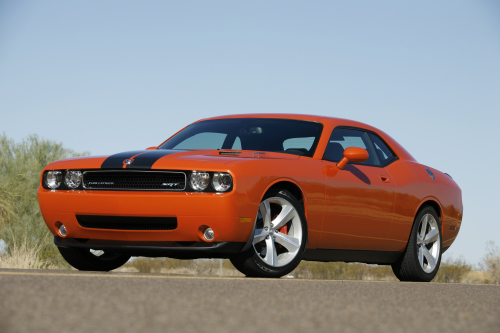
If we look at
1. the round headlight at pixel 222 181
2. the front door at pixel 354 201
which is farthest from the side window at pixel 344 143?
the round headlight at pixel 222 181

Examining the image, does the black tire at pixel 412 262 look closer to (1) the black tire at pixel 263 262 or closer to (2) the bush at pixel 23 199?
(1) the black tire at pixel 263 262

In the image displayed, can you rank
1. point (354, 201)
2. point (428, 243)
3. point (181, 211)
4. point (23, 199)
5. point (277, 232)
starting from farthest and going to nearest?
point (23, 199) < point (428, 243) < point (354, 201) < point (277, 232) < point (181, 211)

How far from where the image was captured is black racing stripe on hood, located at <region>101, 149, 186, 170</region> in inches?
248

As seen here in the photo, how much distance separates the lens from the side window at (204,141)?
26.0 ft

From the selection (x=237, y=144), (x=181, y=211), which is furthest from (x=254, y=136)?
(x=181, y=211)

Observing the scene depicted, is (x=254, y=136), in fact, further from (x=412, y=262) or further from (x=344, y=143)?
(x=412, y=262)

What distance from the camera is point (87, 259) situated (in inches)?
287

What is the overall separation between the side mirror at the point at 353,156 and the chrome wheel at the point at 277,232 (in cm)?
95

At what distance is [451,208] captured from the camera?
9125mm

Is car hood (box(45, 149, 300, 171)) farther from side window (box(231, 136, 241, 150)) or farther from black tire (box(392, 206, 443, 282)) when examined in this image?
black tire (box(392, 206, 443, 282))

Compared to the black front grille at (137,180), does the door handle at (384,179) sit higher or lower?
lower

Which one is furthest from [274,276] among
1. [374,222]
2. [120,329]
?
[120,329]

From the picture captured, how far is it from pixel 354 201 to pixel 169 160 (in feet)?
6.66

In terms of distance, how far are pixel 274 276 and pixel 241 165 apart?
103 cm
